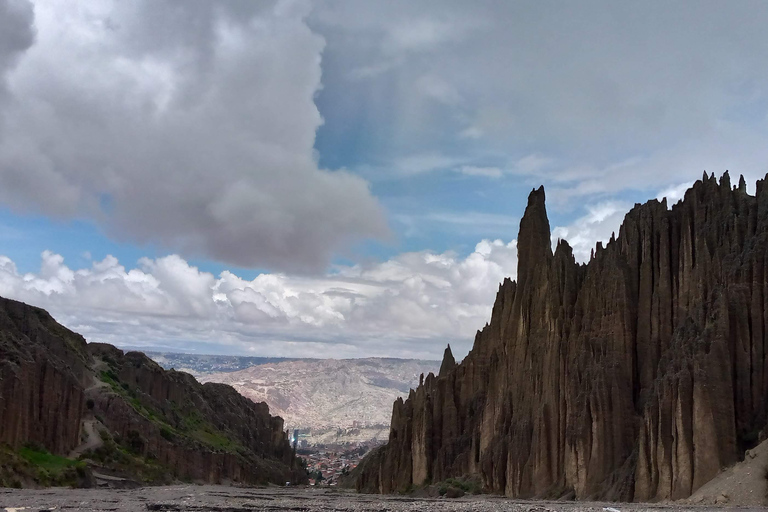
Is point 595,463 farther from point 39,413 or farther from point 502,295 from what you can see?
point 39,413

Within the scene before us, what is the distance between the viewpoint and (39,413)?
73.8 m

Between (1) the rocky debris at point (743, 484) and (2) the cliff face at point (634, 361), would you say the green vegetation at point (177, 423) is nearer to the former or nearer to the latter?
(2) the cliff face at point (634, 361)

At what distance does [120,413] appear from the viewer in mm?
95562

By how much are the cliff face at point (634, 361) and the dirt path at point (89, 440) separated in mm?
40551

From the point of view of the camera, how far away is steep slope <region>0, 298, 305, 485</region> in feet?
237

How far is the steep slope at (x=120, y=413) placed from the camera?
2840 inches

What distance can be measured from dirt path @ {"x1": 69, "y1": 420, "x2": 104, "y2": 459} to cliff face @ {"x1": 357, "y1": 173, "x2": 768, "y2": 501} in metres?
40.6

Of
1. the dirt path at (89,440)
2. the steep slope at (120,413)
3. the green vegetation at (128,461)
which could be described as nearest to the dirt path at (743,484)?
the steep slope at (120,413)

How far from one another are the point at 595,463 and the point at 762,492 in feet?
55.6

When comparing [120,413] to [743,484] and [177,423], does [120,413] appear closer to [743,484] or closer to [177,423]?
[177,423]

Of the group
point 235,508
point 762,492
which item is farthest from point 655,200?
point 235,508

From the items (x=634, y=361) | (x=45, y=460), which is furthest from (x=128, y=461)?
(x=634, y=361)

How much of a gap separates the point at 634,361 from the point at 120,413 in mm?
69933

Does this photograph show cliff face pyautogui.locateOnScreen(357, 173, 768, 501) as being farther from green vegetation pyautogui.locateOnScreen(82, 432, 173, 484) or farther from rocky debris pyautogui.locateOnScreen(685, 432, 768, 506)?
green vegetation pyautogui.locateOnScreen(82, 432, 173, 484)
